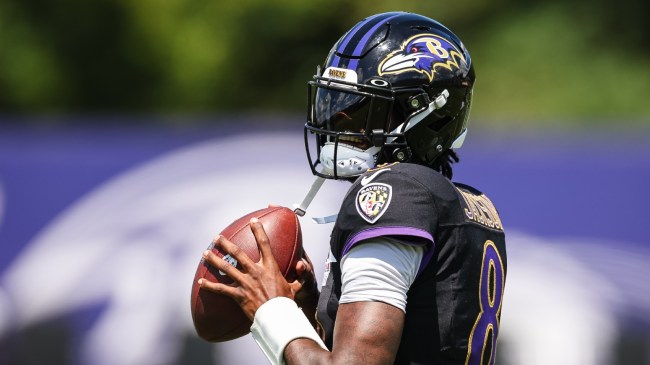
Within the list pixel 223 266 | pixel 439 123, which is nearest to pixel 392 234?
pixel 223 266

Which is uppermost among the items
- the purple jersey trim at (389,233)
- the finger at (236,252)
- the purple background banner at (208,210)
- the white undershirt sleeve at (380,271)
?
the purple jersey trim at (389,233)

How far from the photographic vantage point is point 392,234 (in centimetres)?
217

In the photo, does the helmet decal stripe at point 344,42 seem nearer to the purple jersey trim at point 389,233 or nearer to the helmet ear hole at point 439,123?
the helmet ear hole at point 439,123

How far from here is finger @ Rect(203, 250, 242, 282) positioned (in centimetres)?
237

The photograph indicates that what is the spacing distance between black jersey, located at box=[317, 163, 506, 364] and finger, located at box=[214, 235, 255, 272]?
0.20 meters

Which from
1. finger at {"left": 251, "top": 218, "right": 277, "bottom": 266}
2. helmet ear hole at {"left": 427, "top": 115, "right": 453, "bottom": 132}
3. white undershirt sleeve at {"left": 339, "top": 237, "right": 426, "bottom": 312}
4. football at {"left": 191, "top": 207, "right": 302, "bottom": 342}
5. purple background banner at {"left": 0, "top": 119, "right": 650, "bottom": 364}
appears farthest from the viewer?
purple background banner at {"left": 0, "top": 119, "right": 650, "bottom": 364}

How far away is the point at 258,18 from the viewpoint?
1078 centimetres

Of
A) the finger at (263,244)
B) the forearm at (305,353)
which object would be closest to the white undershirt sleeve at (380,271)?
the forearm at (305,353)

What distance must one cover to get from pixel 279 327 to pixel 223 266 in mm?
224

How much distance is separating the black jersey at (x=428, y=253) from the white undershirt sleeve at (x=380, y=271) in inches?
1.1

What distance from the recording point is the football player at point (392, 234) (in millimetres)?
2180

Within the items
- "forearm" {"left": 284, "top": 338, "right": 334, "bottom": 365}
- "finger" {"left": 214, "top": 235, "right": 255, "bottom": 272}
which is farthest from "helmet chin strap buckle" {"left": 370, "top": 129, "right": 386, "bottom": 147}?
"forearm" {"left": 284, "top": 338, "right": 334, "bottom": 365}

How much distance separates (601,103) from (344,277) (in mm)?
7856

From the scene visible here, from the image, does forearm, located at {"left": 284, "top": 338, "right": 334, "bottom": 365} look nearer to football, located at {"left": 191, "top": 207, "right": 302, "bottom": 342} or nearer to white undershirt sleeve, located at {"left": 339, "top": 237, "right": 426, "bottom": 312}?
white undershirt sleeve, located at {"left": 339, "top": 237, "right": 426, "bottom": 312}
